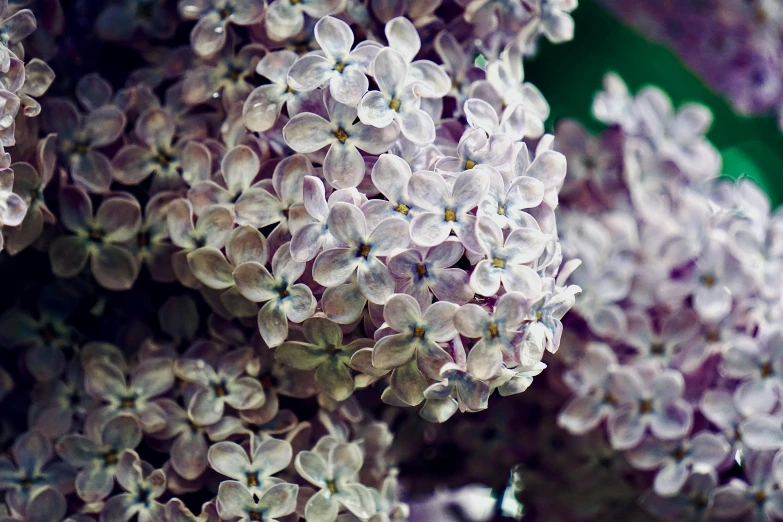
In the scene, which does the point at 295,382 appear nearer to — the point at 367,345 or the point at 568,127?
the point at 367,345

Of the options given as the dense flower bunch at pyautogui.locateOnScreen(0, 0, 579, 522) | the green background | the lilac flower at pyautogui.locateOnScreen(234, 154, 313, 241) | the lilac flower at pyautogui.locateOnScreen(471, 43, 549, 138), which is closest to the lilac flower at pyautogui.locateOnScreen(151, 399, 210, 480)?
the dense flower bunch at pyautogui.locateOnScreen(0, 0, 579, 522)

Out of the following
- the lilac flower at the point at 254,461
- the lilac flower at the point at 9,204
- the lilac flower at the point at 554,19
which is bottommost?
the lilac flower at the point at 254,461

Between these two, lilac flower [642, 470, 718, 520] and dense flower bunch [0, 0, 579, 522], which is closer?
dense flower bunch [0, 0, 579, 522]

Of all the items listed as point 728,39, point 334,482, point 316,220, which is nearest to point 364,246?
point 316,220

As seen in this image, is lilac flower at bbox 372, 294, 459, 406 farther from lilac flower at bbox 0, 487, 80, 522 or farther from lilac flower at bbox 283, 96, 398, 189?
lilac flower at bbox 0, 487, 80, 522

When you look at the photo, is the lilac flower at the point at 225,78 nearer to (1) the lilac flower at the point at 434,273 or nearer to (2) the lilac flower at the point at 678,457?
(1) the lilac flower at the point at 434,273

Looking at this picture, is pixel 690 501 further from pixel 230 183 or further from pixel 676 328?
pixel 230 183

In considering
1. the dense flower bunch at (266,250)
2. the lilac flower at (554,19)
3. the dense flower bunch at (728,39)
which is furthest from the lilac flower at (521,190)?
the dense flower bunch at (728,39)

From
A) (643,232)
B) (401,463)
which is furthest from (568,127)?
(401,463)
